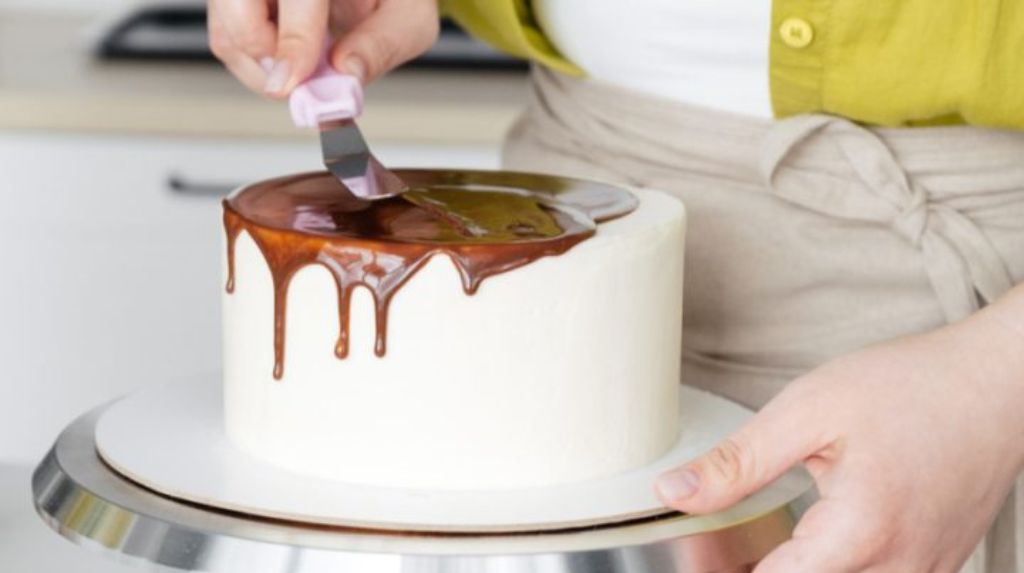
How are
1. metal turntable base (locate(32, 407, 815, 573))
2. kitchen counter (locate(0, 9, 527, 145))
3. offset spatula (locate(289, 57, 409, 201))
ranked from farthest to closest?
kitchen counter (locate(0, 9, 527, 145)) < offset spatula (locate(289, 57, 409, 201)) < metal turntable base (locate(32, 407, 815, 573))

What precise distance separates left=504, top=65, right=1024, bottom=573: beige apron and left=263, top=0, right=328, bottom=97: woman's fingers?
0.80ft

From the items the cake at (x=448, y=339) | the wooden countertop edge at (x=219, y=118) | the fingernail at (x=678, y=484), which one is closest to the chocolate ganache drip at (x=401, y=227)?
the cake at (x=448, y=339)

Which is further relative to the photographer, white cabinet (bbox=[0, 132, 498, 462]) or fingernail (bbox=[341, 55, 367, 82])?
white cabinet (bbox=[0, 132, 498, 462])

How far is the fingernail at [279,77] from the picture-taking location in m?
0.87

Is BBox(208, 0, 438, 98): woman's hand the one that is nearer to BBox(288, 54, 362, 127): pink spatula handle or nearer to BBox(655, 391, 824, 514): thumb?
BBox(288, 54, 362, 127): pink spatula handle

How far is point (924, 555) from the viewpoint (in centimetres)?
83

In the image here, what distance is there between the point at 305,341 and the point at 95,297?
1219 millimetres

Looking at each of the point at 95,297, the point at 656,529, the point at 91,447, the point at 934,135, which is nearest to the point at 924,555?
the point at 656,529

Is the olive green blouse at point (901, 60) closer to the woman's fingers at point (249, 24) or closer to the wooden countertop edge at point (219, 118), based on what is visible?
the woman's fingers at point (249, 24)

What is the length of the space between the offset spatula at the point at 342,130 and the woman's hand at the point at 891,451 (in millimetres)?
206

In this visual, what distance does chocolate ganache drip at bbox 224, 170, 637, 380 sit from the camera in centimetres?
76

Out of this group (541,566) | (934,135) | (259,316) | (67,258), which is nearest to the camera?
(541,566)

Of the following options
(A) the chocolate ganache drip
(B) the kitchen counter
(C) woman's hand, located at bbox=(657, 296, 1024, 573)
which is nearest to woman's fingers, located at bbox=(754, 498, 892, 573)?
(C) woman's hand, located at bbox=(657, 296, 1024, 573)

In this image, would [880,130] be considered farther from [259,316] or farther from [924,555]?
[259,316]
